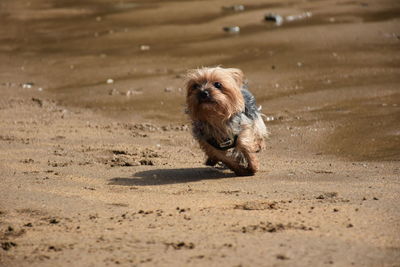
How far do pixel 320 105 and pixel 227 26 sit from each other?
6255 millimetres

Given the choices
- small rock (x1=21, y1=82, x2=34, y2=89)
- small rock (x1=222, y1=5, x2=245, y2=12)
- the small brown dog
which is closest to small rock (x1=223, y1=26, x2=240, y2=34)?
small rock (x1=222, y1=5, x2=245, y2=12)

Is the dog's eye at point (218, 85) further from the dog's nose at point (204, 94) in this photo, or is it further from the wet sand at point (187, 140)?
the wet sand at point (187, 140)

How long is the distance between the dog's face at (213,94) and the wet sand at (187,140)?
0.63m

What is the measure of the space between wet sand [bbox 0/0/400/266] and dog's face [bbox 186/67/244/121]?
625mm

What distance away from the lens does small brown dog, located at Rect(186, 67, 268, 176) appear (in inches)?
286

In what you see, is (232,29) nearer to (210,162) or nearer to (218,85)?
(210,162)

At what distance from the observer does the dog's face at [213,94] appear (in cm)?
722

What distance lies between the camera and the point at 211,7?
61.4 ft

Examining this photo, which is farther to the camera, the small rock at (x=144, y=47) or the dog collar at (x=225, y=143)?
the small rock at (x=144, y=47)

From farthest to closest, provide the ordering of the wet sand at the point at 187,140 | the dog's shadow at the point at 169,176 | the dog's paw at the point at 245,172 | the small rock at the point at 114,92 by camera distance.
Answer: the small rock at the point at 114,92 < the dog's paw at the point at 245,172 < the dog's shadow at the point at 169,176 < the wet sand at the point at 187,140

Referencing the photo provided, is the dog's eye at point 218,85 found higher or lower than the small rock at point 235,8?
lower

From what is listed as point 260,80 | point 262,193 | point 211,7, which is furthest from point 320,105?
point 211,7

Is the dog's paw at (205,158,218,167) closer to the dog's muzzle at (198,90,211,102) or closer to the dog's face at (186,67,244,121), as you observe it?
the dog's face at (186,67,244,121)

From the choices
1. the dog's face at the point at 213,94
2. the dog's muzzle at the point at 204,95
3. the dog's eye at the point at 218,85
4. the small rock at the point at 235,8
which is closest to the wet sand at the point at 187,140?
the small rock at the point at 235,8
